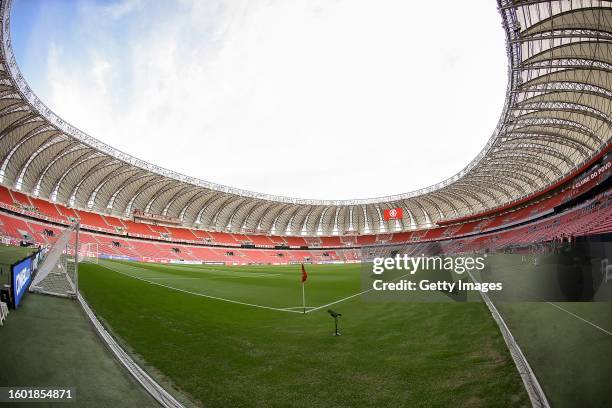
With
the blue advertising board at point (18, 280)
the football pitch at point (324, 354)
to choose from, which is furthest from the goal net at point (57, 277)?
the football pitch at point (324, 354)

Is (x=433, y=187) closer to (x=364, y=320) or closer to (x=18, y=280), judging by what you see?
(x=364, y=320)

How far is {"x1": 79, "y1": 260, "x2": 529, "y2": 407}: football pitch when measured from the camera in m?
4.54

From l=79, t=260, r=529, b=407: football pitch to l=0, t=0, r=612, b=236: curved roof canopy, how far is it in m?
22.8

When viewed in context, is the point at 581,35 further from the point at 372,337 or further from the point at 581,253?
the point at 372,337

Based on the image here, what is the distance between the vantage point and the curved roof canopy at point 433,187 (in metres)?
24.1

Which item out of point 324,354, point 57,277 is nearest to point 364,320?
point 324,354

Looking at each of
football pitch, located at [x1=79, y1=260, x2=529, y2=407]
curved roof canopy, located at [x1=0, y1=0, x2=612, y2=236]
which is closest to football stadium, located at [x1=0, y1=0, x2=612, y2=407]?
football pitch, located at [x1=79, y1=260, x2=529, y2=407]

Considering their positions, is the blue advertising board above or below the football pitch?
above

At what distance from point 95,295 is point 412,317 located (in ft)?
39.1

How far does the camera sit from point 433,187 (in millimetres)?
67062

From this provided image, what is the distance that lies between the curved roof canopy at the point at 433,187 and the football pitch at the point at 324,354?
22755 millimetres

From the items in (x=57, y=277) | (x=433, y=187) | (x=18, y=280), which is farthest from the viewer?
(x=433, y=187)

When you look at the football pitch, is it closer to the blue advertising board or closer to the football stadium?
the football stadium

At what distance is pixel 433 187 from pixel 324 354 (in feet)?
220
